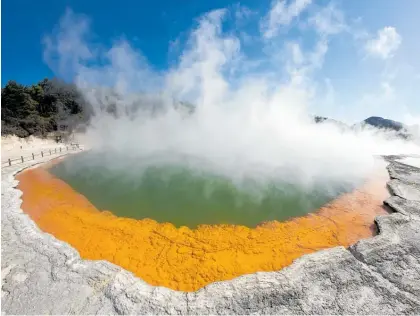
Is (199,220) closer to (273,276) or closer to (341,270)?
(273,276)

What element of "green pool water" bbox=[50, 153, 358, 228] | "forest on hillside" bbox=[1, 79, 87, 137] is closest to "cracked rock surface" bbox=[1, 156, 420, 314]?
"green pool water" bbox=[50, 153, 358, 228]

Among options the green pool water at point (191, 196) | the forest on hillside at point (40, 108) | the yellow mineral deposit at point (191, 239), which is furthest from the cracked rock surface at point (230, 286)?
the forest on hillside at point (40, 108)

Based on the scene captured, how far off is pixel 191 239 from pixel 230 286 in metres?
2.93

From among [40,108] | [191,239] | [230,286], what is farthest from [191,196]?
[40,108]

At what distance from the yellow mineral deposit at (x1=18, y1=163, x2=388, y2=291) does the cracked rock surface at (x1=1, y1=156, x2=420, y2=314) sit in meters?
0.62

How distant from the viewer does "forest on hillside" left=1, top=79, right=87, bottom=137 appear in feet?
97.3

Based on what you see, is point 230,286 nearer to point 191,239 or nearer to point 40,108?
point 191,239

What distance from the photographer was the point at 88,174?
17219 millimetres

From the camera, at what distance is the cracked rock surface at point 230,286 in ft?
16.0

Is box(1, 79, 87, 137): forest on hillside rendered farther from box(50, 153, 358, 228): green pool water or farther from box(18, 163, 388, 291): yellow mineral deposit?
box(18, 163, 388, 291): yellow mineral deposit

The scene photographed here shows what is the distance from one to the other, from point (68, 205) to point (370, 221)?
14.6 metres

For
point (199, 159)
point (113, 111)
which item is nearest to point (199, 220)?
point (199, 159)

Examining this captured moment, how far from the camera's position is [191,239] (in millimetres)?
8273

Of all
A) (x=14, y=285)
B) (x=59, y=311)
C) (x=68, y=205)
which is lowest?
(x=59, y=311)
